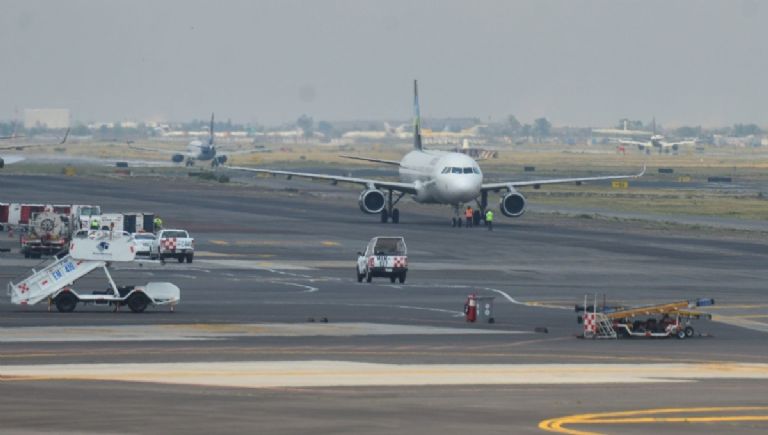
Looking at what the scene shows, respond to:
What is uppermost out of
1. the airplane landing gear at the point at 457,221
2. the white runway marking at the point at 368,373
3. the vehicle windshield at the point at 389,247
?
the vehicle windshield at the point at 389,247

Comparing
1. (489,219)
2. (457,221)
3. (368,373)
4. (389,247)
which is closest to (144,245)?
(389,247)

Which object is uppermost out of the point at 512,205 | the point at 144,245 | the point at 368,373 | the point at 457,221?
the point at 512,205

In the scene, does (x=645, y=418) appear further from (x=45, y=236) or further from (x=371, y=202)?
(x=371, y=202)

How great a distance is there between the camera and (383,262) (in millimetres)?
73562

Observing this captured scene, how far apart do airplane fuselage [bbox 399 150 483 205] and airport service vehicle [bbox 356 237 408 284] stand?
111 ft

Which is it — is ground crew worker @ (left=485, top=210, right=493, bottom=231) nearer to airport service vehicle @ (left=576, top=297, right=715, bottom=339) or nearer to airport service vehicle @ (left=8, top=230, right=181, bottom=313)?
airport service vehicle @ (left=8, top=230, right=181, bottom=313)

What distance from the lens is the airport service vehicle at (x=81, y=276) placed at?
56.8 m

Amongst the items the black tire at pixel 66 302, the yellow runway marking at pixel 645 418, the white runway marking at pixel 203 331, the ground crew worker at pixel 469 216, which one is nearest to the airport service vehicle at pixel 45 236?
the black tire at pixel 66 302

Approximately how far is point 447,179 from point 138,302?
53608mm

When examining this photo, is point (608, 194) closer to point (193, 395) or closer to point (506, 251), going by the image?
point (506, 251)

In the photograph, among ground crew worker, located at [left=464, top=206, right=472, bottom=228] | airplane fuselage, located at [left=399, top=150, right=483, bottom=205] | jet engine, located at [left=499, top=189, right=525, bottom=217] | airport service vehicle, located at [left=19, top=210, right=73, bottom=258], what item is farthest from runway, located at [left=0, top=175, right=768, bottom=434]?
jet engine, located at [left=499, top=189, right=525, bottom=217]

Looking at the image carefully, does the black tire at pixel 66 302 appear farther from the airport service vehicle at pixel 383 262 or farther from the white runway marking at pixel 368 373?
the airport service vehicle at pixel 383 262

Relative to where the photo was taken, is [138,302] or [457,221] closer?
[138,302]

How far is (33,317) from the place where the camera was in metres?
54.2
